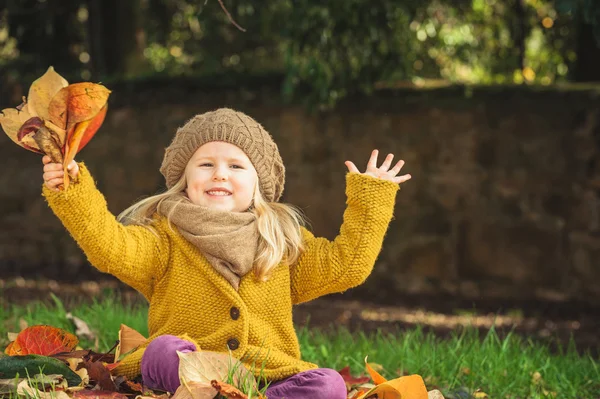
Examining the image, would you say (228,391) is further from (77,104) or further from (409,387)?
(77,104)

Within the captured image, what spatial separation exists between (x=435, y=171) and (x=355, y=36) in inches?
42.9

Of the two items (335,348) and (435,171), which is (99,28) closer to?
(435,171)

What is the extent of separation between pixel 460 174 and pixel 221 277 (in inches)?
136

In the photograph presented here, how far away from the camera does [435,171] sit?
5.77 metres

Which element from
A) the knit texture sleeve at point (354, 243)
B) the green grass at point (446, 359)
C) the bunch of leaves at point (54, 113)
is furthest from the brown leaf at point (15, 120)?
the green grass at point (446, 359)

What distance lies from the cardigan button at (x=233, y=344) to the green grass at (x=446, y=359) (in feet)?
2.51

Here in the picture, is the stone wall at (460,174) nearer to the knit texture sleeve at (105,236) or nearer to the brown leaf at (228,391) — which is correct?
the knit texture sleeve at (105,236)

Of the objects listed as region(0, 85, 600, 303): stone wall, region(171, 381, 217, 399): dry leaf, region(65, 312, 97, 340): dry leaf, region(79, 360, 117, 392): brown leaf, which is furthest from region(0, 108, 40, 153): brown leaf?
region(0, 85, 600, 303): stone wall

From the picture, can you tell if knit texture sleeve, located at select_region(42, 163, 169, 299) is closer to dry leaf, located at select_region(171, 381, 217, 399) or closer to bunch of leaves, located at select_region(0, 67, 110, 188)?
bunch of leaves, located at select_region(0, 67, 110, 188)

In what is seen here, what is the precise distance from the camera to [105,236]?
96.3 inches

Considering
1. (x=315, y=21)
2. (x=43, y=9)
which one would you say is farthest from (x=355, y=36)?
(x=43, y=9)

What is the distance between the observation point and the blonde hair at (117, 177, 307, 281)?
8.50ft

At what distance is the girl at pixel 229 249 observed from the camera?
2500 mm

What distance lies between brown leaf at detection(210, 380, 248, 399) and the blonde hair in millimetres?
456
